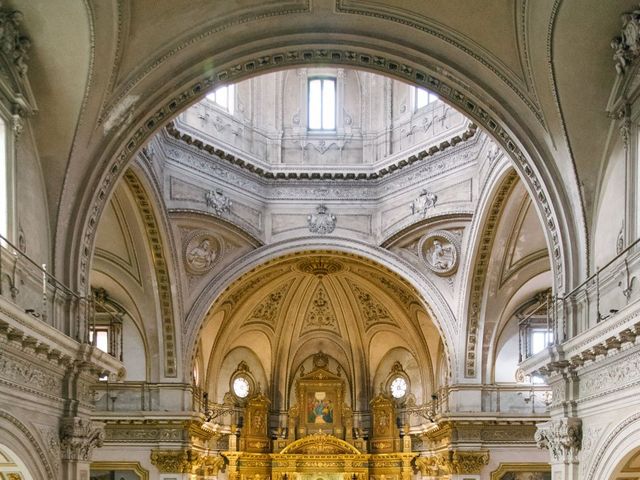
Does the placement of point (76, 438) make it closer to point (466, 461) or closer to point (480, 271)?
point (480, 271)

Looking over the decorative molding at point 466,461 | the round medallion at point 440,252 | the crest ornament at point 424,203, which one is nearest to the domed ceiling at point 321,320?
the round medallion at point 440,252

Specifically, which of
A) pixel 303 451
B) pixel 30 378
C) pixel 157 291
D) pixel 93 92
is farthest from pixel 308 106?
pixel 30 378

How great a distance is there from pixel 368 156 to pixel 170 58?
11.7m

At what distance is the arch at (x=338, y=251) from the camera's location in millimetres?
24656

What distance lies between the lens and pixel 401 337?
29.8 meters

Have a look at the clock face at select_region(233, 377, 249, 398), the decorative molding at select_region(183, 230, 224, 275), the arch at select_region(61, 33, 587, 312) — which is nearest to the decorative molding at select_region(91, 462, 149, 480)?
the decorative molding at select_region(183, 230, 224, 275)

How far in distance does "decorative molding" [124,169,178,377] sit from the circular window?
8.95m

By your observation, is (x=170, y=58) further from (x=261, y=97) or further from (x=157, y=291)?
(x=261, y=97)

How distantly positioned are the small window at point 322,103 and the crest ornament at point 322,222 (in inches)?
108

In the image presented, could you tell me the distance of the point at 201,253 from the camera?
80.2 ft

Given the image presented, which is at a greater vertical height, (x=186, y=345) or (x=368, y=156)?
(x=368, y=156)

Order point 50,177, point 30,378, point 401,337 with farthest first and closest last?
point 401,337 → point 50,177 → point 30,378

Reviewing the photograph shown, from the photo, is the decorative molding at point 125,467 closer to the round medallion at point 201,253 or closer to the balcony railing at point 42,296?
the round medallion at point 201,253

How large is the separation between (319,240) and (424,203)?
10.1 ft
